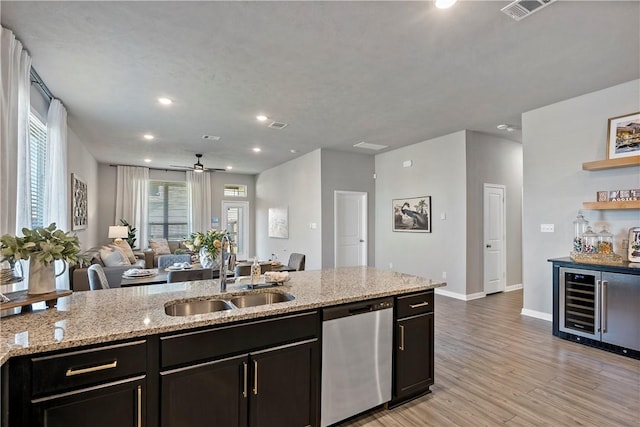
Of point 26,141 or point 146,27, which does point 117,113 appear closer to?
point 26,141

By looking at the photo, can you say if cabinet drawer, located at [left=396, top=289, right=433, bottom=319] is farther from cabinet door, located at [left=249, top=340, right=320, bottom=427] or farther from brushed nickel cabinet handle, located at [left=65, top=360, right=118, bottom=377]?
brushed nickel cabinet handle, located at [left=65, top=360, right=118, bottom=377]

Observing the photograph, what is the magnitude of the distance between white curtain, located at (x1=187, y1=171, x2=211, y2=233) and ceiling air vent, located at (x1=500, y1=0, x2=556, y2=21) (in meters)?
8.96

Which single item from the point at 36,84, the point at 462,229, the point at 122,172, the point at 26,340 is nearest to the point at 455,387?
the point at 26,340

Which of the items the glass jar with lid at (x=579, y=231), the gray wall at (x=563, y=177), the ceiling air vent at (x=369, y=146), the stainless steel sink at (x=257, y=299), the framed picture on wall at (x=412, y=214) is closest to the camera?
the stainless steel sink at (x=257, y=299)

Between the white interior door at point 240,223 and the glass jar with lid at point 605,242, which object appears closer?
the glass jar with lid at point 605,242

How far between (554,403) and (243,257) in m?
9.07

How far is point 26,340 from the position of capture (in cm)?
133

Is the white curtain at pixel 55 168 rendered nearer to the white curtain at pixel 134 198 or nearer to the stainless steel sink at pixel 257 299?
the stainless steel sink at pixel 257 299

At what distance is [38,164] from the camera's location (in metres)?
3.64

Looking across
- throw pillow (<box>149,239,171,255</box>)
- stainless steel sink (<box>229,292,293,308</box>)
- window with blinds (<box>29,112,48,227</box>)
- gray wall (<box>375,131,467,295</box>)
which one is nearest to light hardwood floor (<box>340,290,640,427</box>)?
stainless steel sink (<box>229,292,293,308</box>)

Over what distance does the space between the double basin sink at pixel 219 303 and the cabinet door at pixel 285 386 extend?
0.37 m

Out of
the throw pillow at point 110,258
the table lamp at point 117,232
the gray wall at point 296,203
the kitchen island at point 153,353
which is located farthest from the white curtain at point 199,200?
the kitchen island at point 153,353

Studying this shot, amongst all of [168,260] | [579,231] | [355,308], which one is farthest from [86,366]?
[579,231]

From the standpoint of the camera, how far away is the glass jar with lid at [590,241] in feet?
11.8
